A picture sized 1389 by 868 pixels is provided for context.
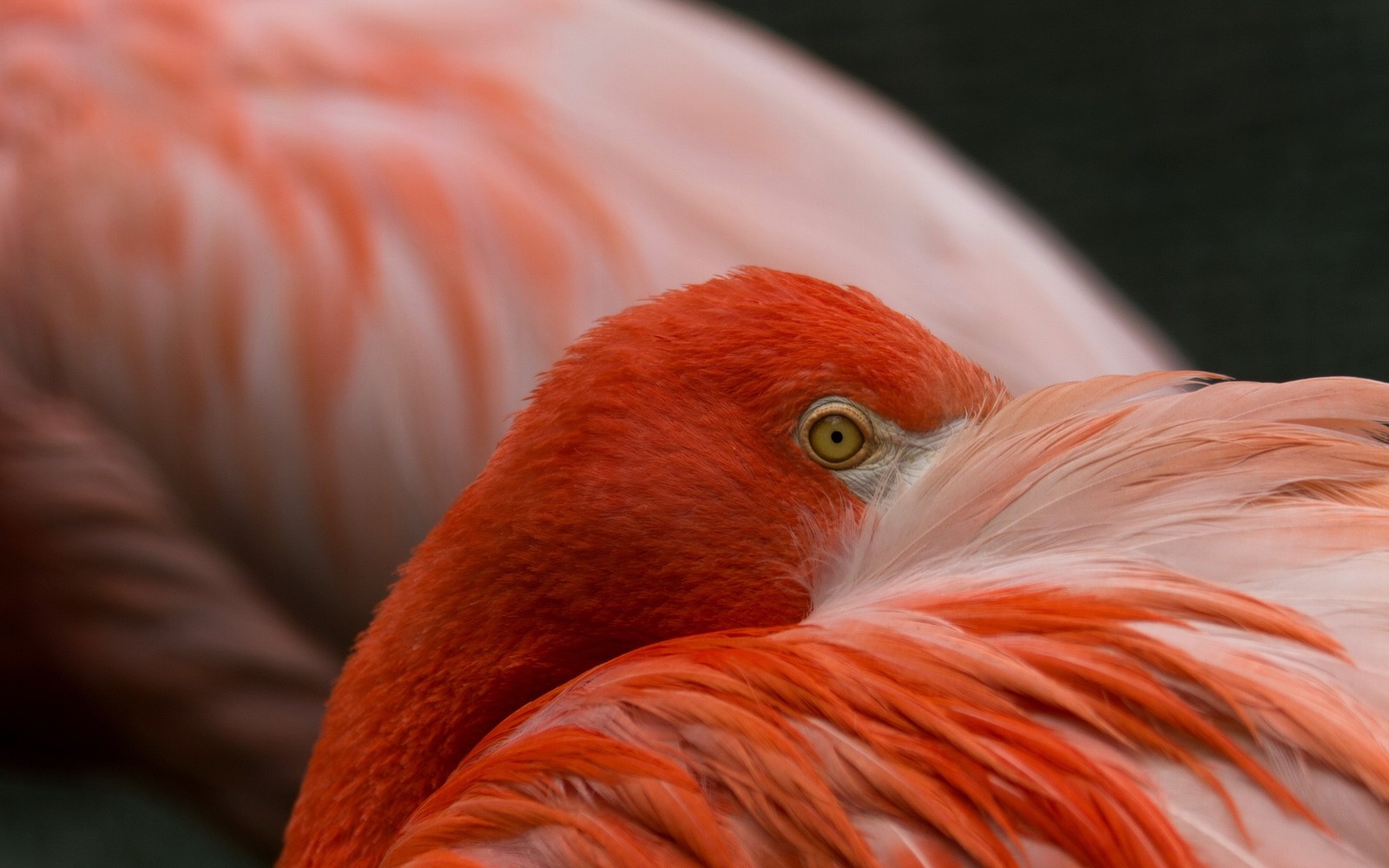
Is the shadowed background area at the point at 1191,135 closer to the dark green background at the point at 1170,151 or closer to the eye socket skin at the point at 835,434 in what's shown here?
the dark green background at the point at 1170,151

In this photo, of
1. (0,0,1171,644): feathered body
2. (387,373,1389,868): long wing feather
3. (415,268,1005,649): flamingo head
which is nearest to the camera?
(387,373,1389,868): long wing feather

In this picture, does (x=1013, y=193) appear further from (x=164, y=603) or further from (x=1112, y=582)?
(x=1112, y=582)

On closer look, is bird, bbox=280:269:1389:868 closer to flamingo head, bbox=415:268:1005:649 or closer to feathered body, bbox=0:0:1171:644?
flamingo head, bbox=415:268:1005:649

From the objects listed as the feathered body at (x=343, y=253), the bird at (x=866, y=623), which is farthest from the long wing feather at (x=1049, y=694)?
the feathered body at (x=343, y=253)

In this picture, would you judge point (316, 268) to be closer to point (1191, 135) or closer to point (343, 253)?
point (343, 253)

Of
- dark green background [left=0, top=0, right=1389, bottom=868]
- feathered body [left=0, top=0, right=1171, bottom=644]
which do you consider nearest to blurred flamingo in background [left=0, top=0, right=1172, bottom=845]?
feathered body [left=0, top=0, right=1171, bottom=644]

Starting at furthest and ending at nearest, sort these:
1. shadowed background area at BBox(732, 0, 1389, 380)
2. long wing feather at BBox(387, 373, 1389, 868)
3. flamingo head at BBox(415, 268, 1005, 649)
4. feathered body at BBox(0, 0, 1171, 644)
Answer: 1. shadowed background area at BBox(732, 0, 1389, 380)
2. feathered body at BBox(0, 0, 1171, 644)
3. flamingo head at BBox(415, 268, 1005, 649)
4. long wing feather at BBox(387, 373, 1389, 868)

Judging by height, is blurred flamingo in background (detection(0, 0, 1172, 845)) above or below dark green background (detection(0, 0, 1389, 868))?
below

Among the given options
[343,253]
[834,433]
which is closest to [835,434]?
[834,433]
